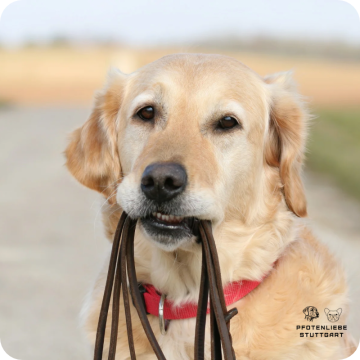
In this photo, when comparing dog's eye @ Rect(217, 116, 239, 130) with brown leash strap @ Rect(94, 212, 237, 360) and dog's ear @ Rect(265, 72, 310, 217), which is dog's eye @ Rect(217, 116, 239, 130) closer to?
dog's ear @ Rect(265, 72, 310, 217)

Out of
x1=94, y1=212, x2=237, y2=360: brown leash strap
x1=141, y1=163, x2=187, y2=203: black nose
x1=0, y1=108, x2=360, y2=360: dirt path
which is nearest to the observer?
x1=94, y1=212, x2=237, y2=360: brown leash strap

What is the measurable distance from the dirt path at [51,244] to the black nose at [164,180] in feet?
3.36

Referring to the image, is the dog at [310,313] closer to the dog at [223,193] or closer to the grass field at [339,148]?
the dog at [223,193]

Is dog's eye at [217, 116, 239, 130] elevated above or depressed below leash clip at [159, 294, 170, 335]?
above

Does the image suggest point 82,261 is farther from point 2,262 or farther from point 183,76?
point 183,76

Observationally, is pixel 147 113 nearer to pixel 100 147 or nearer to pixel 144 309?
pixel 100 147

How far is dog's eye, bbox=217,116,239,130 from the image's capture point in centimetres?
370

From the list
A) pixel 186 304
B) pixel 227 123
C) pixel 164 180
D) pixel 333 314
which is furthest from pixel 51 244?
pixel 164 180

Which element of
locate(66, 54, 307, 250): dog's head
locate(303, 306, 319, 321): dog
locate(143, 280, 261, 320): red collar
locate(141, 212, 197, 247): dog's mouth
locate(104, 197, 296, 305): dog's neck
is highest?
locate(66, 54, 307, 250): dog's head

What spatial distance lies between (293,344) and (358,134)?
14.5 m

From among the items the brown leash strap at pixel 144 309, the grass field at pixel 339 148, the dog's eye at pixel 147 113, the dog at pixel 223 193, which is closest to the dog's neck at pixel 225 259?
the dog at pixel 223 193

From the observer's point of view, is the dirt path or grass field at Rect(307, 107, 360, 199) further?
grass field at Rect(307, 107, 360, 199)

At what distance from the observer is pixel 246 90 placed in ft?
12.7

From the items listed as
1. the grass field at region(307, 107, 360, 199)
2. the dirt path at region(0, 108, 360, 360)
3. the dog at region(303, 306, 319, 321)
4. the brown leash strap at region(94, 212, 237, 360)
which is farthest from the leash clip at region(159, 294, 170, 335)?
the grass field at region(307, 107, 360, 199)
